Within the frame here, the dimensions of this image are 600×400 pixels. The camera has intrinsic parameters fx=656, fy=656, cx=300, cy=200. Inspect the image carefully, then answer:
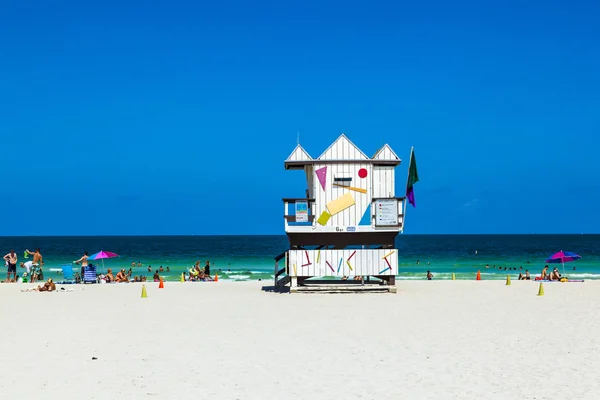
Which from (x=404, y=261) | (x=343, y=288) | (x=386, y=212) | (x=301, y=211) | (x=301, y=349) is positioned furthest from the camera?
(x=404, y=261)

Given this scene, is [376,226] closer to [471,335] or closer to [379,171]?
[379,171]

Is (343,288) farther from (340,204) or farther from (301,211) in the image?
(301,211)

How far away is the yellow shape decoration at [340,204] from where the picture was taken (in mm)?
26500

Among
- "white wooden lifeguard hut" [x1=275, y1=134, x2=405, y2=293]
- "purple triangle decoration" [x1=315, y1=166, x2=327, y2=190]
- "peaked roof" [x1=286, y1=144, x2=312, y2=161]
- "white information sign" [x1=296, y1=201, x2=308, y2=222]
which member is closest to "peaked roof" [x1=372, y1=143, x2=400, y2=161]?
"white wooden lifeguard hut" [x1=275, y1=134, x2=405, y2=293]

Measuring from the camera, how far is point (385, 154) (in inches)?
1061

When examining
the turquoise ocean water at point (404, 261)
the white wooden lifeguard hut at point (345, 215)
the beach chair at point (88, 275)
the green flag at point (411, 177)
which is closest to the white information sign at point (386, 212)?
the white wooden lifeguard hut at point (345, 215)

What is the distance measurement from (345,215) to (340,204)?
491 mm

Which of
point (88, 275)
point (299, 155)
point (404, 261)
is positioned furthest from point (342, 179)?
point (404, 261)

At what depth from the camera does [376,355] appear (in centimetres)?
1286

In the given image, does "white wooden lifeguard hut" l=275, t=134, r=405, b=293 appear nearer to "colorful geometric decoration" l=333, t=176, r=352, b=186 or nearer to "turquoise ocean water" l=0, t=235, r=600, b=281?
"colorful geometric decoration" l=333, t=176, r=352, b=186

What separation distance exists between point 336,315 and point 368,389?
937 centimetres

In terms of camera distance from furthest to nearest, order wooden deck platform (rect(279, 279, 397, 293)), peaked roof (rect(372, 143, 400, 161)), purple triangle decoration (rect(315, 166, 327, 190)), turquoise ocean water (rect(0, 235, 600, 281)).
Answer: turquoise ocean water (rect(0, 235, 600, 281)) → wooden deck platform (rect(279, 279, 397, 293)) → peaked roof (rect(372, 143, 400, 161)) → purple triangle decoration (rect(315, 166, 327, 190))

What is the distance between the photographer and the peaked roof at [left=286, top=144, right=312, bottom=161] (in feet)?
88.6

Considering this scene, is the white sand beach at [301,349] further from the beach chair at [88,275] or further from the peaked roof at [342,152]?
the beach chair at [88,275]
